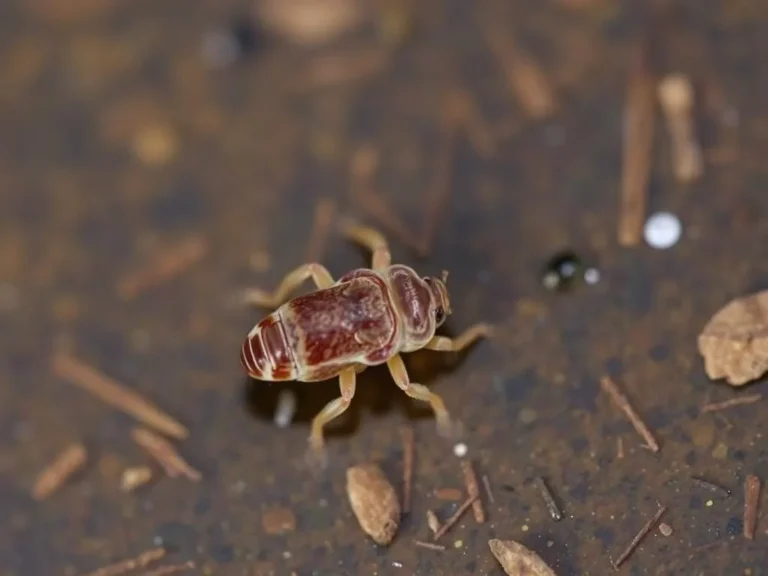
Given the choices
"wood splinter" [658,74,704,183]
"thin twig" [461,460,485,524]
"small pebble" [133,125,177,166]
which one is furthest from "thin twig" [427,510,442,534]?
"small pebble" [133,125,177,166]

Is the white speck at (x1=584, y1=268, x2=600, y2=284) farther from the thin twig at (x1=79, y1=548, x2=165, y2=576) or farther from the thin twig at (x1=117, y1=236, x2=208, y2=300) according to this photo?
the thin twig at (x1=79, y1=548, x2=165, y2=576)

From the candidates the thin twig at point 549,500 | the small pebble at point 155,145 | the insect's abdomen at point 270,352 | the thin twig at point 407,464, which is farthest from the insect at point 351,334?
the small pebble at point 155,145

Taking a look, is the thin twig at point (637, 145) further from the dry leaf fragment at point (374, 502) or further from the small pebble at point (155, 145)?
the small pebble at point (155, 145)

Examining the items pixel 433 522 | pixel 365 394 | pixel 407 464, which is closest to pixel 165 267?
pixel 365 394

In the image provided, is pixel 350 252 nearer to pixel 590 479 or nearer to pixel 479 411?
pixel 479 411

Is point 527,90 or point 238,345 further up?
point 527,90

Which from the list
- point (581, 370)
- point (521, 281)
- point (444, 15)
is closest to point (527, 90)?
point (444, 15)
